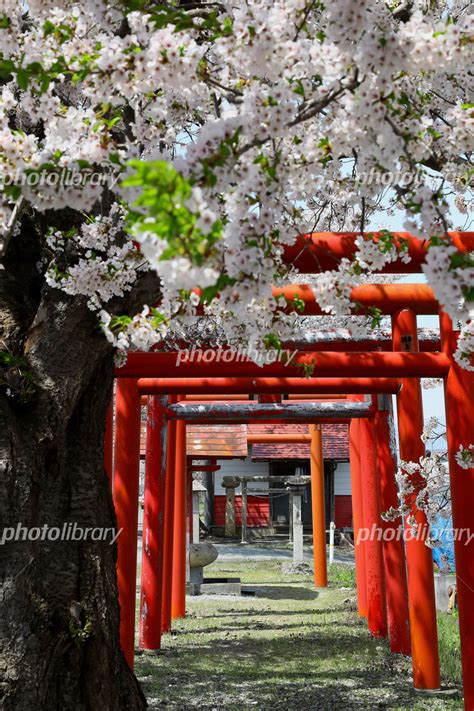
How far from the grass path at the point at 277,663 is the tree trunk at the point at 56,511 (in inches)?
82.2

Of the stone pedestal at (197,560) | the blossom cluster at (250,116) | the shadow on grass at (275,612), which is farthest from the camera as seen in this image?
the stone pedestal at (197,560)

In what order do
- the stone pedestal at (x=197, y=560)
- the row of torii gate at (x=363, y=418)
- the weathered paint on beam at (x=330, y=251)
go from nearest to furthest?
the weathered paint on beam at (x=330, y=251)
the row of torii gate at (x=363, y=418)
the stone pedestal at (x=197, y=560)

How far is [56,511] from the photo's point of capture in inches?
157

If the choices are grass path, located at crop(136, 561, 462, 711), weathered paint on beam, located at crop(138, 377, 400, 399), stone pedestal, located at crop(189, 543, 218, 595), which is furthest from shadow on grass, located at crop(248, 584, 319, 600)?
weathered paint on beam, located at crop(138, 377, 400, 399)

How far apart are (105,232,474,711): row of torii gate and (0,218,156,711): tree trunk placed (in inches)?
46.4

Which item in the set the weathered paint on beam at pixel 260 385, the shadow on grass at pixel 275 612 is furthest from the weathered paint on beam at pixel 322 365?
the shadow on grass at pixel 275 612

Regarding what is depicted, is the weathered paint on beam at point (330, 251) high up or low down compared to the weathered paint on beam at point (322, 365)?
up

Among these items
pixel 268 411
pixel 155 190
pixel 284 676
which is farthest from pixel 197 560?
pixel 155 190

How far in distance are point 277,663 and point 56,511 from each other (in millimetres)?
4158

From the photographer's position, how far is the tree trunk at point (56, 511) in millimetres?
3639

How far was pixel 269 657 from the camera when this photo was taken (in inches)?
299

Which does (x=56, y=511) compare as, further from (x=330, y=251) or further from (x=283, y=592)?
(x=283, y=592)

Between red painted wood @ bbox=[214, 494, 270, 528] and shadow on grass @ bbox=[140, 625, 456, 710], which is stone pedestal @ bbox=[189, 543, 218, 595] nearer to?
shadow on grass @ bbox=[140, 625, 456, 710]

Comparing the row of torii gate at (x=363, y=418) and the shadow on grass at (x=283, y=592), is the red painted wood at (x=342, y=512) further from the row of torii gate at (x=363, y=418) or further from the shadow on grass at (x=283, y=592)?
the row of torii gate at (x=363, y=418)
